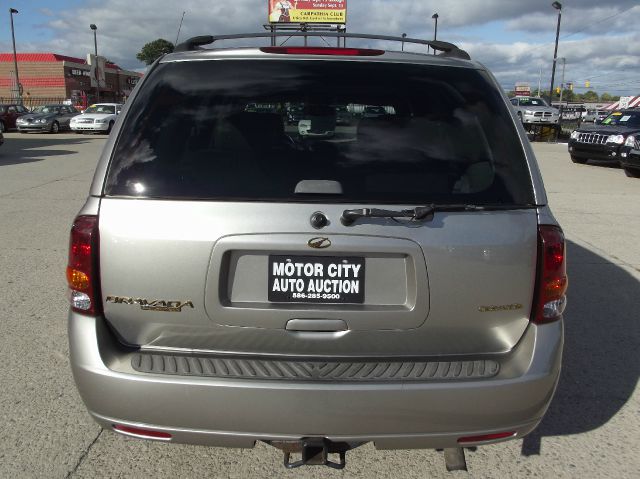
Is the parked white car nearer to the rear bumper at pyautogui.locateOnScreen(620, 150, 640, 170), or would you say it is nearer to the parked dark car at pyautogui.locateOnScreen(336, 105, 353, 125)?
the rear bumper at pyautogui.locateOnScreen(620, 150, 640, 170)

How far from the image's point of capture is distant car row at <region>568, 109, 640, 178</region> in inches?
553

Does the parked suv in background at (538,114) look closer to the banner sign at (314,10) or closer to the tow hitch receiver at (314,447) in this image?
the banner sign at (314,10)

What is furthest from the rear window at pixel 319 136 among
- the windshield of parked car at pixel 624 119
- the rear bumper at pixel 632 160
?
the windshield of parked car at pixel 624 119

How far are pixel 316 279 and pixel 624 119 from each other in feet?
57.4

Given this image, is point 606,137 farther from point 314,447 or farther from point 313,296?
point 314,447

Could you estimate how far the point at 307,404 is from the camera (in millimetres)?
2076

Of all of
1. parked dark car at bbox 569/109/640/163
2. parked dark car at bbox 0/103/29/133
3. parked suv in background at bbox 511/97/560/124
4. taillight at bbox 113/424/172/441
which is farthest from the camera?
parked dark car at bbox 0/103/29/133

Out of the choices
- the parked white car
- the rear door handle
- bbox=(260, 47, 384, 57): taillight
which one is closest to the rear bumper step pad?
the rear door handle

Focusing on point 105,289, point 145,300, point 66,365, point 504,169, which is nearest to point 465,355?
point 504,169

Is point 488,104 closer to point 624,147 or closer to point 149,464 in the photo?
point 149,464

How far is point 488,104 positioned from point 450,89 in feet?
0.58

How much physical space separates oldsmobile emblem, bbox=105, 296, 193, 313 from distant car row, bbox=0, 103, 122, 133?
27.7 meters

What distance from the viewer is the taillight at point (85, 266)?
2184 mm

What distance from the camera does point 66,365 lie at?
12.1 feet
